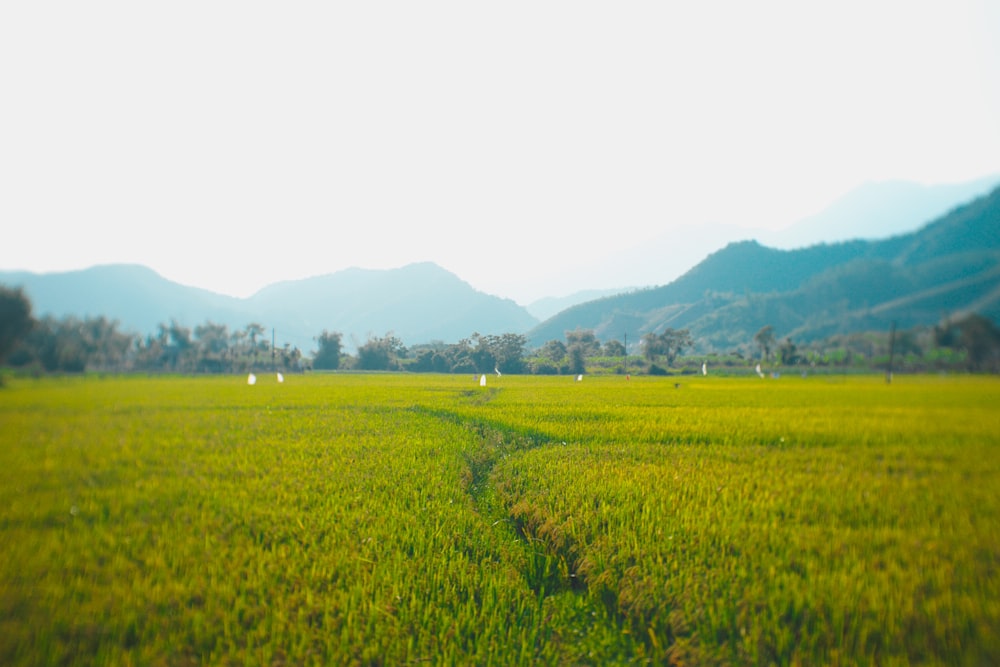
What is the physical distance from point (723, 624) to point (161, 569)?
155 inches

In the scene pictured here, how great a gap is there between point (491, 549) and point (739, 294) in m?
4.42

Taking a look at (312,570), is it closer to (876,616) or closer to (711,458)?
(876,616)

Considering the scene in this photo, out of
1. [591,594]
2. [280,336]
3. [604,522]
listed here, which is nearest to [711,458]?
[604,522]

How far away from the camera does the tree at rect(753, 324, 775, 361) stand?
195 inches

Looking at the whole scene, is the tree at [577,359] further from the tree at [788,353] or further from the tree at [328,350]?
the tree at [788,353]

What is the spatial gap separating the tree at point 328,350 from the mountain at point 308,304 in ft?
0.59

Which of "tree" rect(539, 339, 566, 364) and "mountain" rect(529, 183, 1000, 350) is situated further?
"tree" rect(539, 339, 566, 364)

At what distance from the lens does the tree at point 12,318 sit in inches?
129

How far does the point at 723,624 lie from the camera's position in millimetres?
3197

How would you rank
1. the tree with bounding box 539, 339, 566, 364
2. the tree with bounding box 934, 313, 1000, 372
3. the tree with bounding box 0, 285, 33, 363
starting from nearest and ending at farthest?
1. the tree with bounding box 934, 313, 1000, 372
2. the tree with bounding box 0, 285, 33, 363
3. the tree with bounding box 539, 339, 566, 364

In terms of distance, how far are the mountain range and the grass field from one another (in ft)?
2.13

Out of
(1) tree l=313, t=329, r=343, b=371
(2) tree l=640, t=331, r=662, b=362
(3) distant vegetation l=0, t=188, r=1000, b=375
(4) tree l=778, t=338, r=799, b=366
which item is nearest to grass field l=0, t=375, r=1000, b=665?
(3) distant vegetation l=0, t=188, r=1000, b=375

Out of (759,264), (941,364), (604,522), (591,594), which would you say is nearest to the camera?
(941,364)

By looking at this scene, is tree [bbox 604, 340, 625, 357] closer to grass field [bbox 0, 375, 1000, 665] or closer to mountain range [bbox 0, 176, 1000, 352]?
mountain range [bbox 0, 176, 1000, 352]
